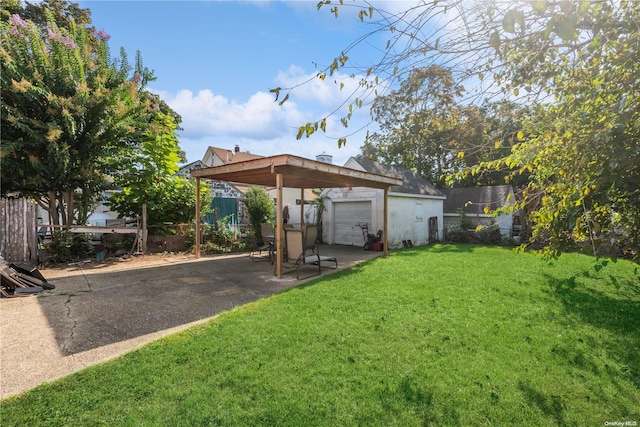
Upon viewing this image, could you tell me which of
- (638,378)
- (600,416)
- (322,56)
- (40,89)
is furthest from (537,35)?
(40,89)

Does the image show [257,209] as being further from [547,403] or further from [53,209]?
[547,403]

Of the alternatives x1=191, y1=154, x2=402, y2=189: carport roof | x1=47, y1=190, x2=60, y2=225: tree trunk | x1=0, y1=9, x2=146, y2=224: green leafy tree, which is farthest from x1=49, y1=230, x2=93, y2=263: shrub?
x1=191, y1=154, x2=402, y2=189: carport roof

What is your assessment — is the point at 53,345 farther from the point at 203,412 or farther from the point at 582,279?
the point at 582,279

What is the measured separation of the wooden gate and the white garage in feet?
32.4

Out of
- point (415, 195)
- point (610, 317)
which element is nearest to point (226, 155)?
point (415, 195)

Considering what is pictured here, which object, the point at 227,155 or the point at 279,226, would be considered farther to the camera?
the point at 227,155

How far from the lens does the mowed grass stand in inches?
94.7

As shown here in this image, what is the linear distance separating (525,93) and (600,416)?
3.07 m

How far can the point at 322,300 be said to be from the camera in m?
5.11

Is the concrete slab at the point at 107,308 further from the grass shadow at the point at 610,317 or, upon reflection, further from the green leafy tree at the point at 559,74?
the grass shadow at the point at 610,317

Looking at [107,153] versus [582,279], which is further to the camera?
[107,153]

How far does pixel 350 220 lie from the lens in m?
14.1

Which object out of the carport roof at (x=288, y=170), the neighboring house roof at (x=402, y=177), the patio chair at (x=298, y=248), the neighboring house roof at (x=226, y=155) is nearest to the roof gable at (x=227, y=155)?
the neighboring house roof at (x=226, y=155)

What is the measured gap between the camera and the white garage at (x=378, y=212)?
1321 cm
